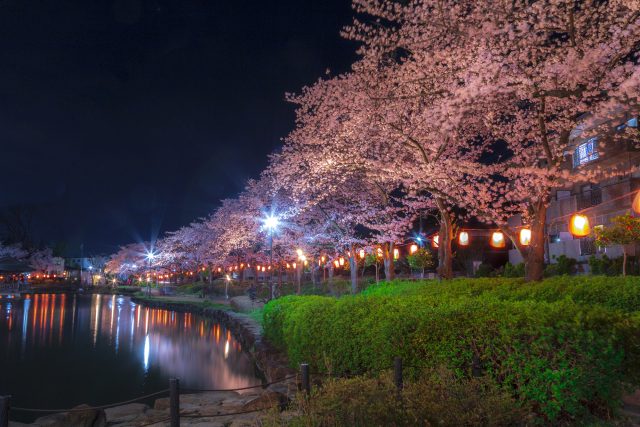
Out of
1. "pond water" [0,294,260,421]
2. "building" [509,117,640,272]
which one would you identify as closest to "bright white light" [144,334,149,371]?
"pond water" [0,294,260,421]

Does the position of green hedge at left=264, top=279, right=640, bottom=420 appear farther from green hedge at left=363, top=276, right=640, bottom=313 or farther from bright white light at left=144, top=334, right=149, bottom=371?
bright white light at left=144, top=334, right=149, bottom=371

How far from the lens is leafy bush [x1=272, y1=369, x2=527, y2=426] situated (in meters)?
4.86

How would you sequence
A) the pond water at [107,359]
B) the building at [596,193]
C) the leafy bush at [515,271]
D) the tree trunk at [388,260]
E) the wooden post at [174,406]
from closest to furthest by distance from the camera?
the wooden post at [174,406]
the pond water at [107,359]
the tree trunk at [388,260]
the building at [596,193]
the leafy bush at [515,271]

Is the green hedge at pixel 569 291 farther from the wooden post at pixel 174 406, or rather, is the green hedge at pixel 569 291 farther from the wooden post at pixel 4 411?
the wooden post at pixel 4 411

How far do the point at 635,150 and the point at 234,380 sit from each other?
2289 cm

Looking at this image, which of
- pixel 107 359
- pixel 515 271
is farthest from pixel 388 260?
pixel 107 359

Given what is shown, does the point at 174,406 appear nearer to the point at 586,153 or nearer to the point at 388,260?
the point at 388,260

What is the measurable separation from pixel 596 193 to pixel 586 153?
8.71 ft

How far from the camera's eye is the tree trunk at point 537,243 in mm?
12281

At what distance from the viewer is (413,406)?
509cm

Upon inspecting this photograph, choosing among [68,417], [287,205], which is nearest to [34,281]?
[287,205]

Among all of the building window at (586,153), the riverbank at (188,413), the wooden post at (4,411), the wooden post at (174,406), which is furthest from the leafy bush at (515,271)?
the wooden post at (4,411)

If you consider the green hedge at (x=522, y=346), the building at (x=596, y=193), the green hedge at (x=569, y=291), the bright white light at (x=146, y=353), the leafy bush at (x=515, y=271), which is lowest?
the bright white light at (x=146, y=353)

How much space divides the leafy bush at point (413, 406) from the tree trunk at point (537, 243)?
7.62m
